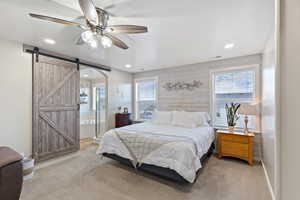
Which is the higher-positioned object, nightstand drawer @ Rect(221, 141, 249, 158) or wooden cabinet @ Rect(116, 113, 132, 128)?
wooden cabinet @ Rect(116, 113, 132, 128)

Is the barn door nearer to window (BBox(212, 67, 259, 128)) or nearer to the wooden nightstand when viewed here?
the wooden nightstand

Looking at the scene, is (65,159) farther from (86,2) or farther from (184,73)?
(184,73)

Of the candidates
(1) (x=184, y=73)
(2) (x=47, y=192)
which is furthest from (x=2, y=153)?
(1) (x=184, y=73)

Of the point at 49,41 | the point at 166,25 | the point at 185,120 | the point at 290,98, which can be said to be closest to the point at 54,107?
the point at 49,41

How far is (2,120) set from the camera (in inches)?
98.0

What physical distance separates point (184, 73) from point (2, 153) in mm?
4247

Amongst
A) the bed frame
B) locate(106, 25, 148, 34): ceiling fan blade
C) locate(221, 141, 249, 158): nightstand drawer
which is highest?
locate(106, 25, 148, 34): ceiling fan blade

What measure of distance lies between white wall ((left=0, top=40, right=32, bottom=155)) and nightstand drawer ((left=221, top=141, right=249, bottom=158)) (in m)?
4.28

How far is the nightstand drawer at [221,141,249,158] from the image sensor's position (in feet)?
9.53

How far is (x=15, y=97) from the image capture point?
264 centimetres

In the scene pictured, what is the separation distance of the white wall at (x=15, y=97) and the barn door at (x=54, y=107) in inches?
4.6

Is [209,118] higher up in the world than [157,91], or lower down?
lower down

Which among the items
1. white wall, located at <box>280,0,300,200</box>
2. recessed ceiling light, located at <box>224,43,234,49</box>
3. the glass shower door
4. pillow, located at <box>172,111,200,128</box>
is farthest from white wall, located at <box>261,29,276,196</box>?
the glass shower door

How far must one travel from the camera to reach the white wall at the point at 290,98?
0.76 metres
